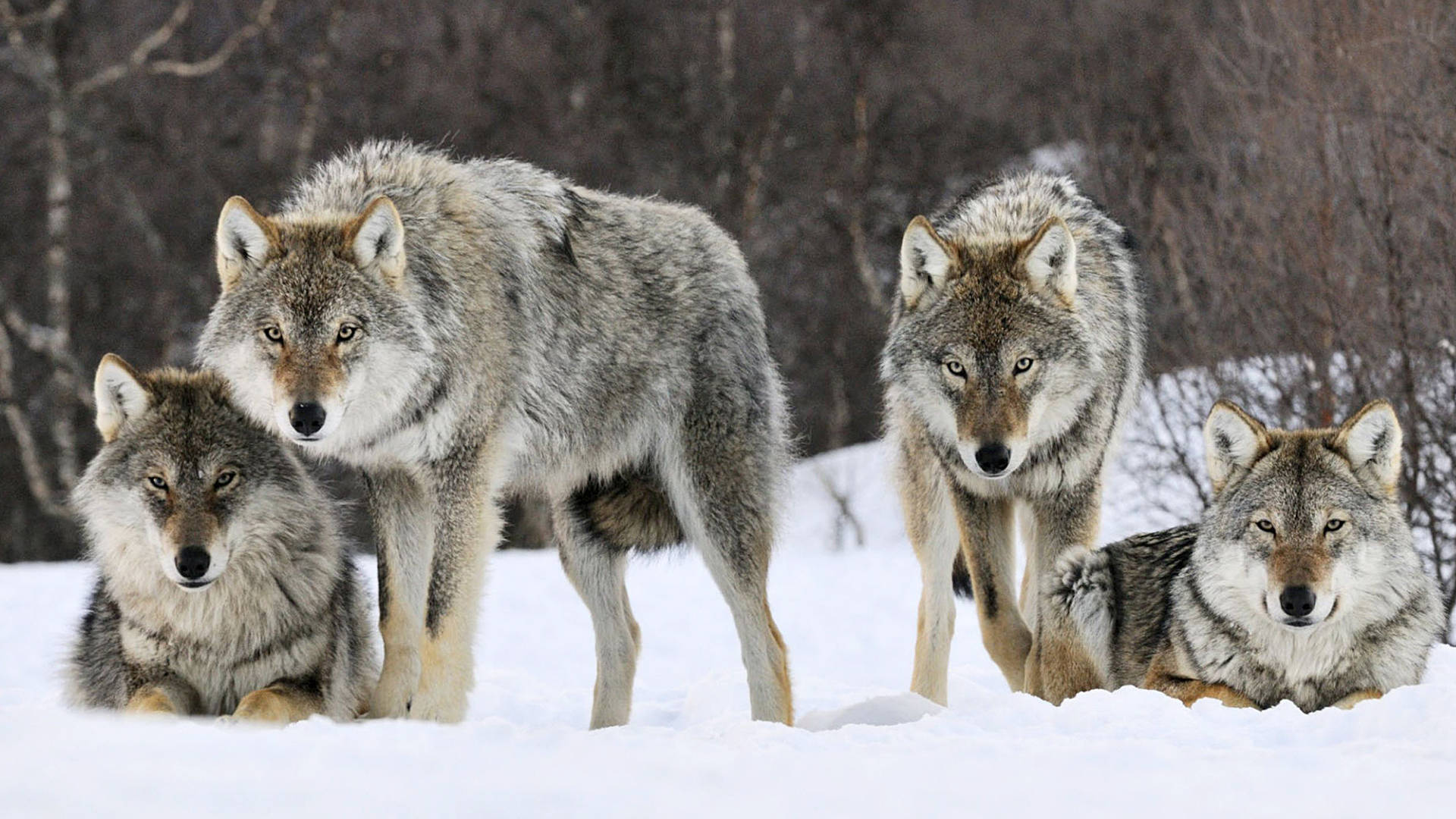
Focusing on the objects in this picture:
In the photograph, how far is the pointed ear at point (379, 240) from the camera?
466cm

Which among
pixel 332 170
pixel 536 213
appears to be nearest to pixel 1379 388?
pixel 536 213

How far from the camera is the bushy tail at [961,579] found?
6234mm

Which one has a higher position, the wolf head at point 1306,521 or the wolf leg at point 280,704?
the wolf head at point 1306,521

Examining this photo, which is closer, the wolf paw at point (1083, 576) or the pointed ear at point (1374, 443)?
the pointed ear at point (1374, 443)

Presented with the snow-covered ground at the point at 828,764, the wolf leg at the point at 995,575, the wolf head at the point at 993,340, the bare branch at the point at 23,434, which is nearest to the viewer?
the snow-covered ground at the point at 828,764

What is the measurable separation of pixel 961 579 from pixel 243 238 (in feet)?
10.4

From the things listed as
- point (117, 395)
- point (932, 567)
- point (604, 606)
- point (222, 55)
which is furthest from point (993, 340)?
point (222, 55)

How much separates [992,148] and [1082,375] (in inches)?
633

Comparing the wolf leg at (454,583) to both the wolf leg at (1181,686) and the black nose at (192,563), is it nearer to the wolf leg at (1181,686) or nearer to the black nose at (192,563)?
the black nose at (192,563)

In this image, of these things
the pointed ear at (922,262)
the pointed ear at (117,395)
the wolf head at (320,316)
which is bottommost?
the pointed ear at (117,395)

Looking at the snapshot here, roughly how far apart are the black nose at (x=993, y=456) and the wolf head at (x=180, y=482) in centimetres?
217

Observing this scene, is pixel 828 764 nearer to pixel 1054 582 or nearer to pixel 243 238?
pixel 1054 582

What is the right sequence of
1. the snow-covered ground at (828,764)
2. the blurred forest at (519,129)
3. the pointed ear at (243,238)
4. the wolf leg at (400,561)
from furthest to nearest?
the blurred forest at (519,129), the wolf leg at (400,561), the pointed ear at (243,238), the snow-covered ground at (828,764)

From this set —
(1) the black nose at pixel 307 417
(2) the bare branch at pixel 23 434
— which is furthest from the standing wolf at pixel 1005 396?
(2) the bare branch at pixel 23 434
